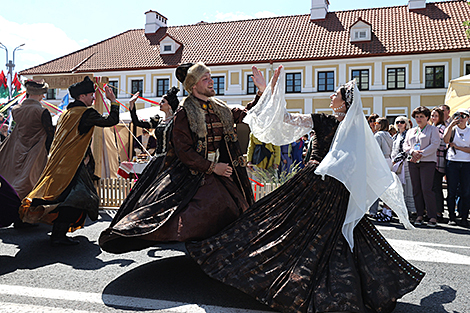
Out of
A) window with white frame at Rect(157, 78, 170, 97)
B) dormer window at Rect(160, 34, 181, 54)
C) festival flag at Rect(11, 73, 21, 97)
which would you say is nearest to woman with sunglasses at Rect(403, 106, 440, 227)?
festival flag at Rect(11, 73, 21, 97)

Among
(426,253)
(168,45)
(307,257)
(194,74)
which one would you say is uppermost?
(168,45)

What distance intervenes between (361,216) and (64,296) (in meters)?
2.55

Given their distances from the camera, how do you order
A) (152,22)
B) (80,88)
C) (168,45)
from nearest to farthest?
(80,88) < (168,45) < (152,22)

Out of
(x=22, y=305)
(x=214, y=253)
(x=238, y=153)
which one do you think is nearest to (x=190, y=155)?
(x=238, y=153)

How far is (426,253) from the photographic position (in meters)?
4.94

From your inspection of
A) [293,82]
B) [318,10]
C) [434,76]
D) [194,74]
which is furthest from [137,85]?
[194,74]

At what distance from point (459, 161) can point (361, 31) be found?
21.6m

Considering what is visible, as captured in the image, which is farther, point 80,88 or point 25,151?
point 25,151

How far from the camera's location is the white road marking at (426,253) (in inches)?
182

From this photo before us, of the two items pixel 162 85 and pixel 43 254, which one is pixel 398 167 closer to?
pixel 43 254

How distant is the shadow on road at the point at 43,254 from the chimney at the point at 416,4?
28814 mm

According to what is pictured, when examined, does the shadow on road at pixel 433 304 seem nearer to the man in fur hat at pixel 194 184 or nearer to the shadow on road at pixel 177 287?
the shadow on road at pixel 177 287

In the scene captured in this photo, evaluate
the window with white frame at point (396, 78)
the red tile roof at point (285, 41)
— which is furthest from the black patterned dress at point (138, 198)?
the window with white frame at point (396, 78)

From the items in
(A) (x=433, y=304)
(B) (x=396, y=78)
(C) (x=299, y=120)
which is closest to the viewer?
(A) (x=433, y=304)
